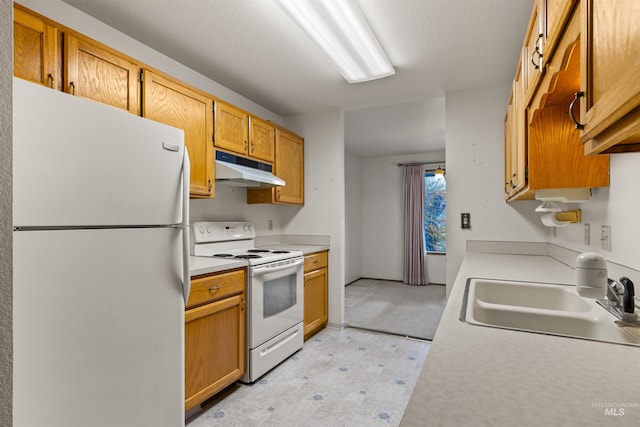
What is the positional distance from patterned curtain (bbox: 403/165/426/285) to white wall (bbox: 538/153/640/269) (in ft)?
13.2

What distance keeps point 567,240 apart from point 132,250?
2.50 metres

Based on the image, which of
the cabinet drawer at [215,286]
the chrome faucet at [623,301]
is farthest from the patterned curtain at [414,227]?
the chrome faucet at [623,301]

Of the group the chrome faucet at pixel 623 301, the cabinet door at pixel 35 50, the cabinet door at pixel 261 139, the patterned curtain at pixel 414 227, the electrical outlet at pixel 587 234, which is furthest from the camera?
the patterned curtain at pixel 414 227

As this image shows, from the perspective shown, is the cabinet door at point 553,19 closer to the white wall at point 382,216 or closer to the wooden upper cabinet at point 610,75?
the wooden upper cabinet at point 610,75

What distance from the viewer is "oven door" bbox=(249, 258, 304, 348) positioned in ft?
7.57

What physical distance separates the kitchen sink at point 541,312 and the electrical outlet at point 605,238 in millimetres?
227

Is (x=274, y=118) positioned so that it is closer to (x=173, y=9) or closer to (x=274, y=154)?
(x=274, y=154)

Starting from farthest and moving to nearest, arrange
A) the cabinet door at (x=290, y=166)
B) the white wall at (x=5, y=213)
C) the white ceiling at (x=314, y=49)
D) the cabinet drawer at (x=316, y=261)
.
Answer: the cabinet door at (x=290, y=166)
the cabinet drawer at (x=316, y=261)
the white ceiling at (x=314, y=49)
the white wall at (x=5, y=213)

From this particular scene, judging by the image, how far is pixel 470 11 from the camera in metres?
1.84

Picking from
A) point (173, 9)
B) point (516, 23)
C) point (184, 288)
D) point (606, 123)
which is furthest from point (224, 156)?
point (606, 123)

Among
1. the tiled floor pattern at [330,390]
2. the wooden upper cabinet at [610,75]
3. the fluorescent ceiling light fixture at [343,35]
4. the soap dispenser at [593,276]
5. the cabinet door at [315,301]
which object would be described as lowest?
the tiled floor pattern at [330,390]

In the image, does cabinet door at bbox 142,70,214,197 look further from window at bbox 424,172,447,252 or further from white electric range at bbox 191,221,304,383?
window at bbox 424,172,447,252

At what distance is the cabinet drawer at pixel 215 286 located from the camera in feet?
6.10

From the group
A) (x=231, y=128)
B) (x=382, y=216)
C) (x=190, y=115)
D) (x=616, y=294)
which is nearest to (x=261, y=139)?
(x=231, y=128)
